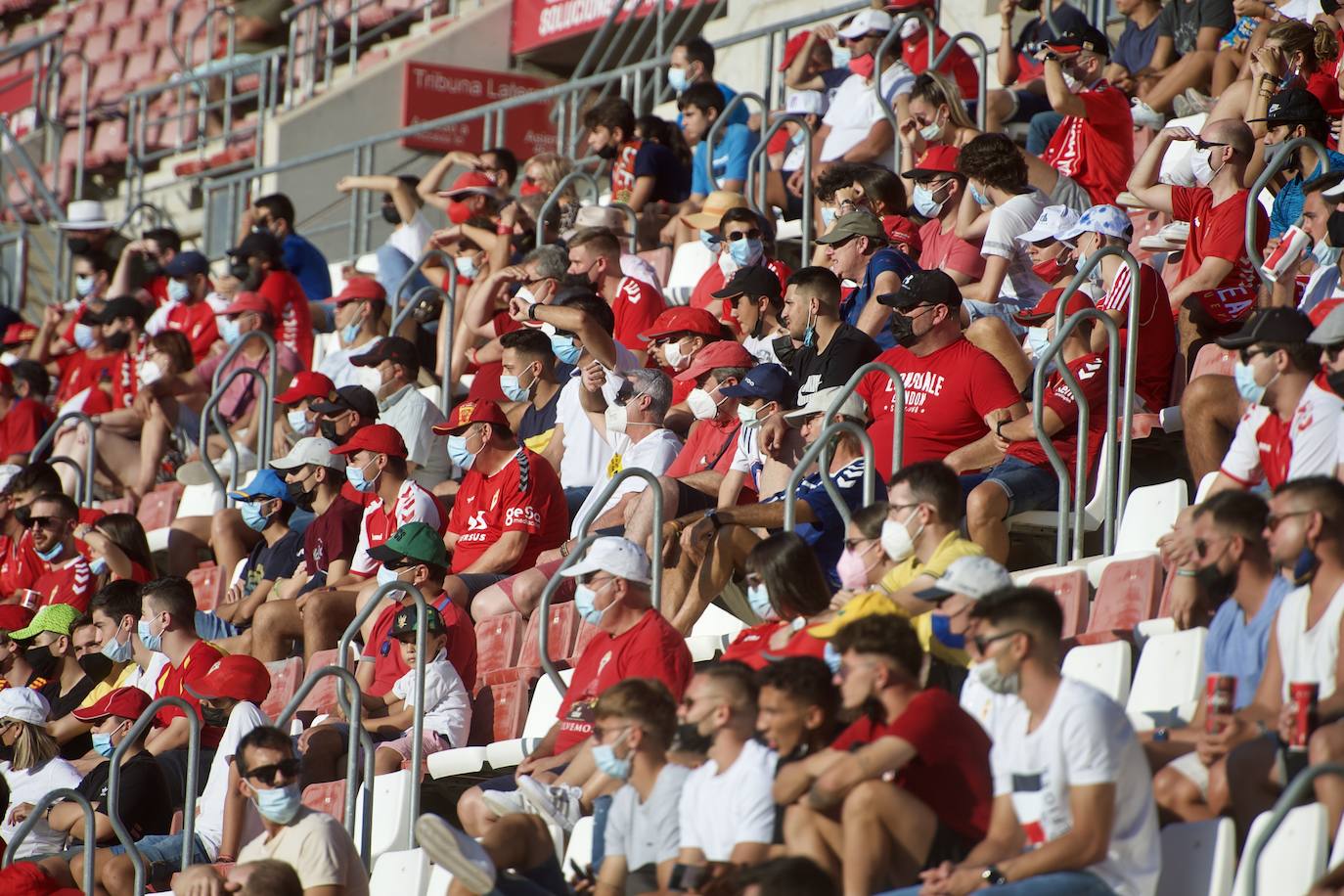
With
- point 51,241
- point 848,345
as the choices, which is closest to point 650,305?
point 848,345

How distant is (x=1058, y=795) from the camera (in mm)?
5039

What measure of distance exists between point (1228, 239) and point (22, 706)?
16.0ft

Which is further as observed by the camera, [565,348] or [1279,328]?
[565,348]

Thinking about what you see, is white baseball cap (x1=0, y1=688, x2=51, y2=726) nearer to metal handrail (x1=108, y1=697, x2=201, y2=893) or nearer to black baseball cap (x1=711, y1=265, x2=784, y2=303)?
metal handrail (x1=108, y1=697, x2=201, y2=893)

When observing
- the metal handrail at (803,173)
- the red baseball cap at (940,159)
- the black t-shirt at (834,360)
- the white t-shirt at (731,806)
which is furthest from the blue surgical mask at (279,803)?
the red baseball cap at (940,159)

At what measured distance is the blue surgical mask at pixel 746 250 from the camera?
32.2 feet

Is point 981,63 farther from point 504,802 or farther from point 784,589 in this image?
point 504,802

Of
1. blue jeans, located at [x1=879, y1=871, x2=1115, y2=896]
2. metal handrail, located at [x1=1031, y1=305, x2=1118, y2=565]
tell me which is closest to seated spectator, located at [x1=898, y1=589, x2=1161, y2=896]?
blue jeans, located at [x1=879, y1=871, x2=1115, y2=896]

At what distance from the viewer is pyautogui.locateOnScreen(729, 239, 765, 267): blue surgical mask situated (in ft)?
32.2

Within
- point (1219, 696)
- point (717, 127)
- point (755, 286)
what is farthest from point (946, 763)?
point (717, 127)

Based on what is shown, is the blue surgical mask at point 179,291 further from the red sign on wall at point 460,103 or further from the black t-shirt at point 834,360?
the black t-shirt at point 834,360

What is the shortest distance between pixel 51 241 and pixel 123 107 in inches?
58.1

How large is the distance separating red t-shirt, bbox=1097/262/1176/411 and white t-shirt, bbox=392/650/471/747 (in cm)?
262

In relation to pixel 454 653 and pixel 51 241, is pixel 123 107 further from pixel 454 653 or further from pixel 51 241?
pixel 454 653
